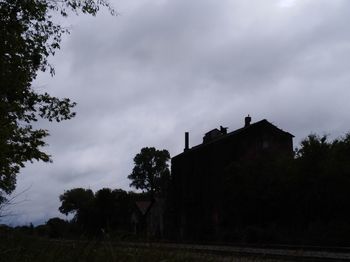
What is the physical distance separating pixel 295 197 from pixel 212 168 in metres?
22.5

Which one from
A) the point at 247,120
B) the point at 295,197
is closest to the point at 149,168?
the point at 247,120

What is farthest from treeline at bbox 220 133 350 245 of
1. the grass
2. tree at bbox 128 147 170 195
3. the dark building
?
tree at bbox 128 147 170 195

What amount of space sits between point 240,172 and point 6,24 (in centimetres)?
4242

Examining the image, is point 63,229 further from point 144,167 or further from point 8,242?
point 144,167

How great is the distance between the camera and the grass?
6029 millimetres

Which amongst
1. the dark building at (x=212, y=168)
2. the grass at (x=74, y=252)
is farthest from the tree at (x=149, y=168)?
the grass at (x=74, y=252)

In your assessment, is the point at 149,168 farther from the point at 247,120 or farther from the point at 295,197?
the point at 295,197

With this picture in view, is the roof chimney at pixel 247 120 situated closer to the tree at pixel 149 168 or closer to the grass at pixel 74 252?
the tree at pixel 149 168

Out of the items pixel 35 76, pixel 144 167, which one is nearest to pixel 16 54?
pixel 35 76

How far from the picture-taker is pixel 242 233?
42.9m

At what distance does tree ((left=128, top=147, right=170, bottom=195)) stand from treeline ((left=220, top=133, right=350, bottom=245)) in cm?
6751

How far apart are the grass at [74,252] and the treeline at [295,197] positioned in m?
29.0

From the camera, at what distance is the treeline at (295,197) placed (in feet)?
126

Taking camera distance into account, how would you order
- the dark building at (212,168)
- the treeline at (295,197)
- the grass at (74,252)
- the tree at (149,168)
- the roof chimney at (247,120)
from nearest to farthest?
1. the grass at (74,252)
2. the treeline at (295,197)
3. the dark building at (212,168)
4. the roof chimney at (247,120)
5. the tree at (149,168)
